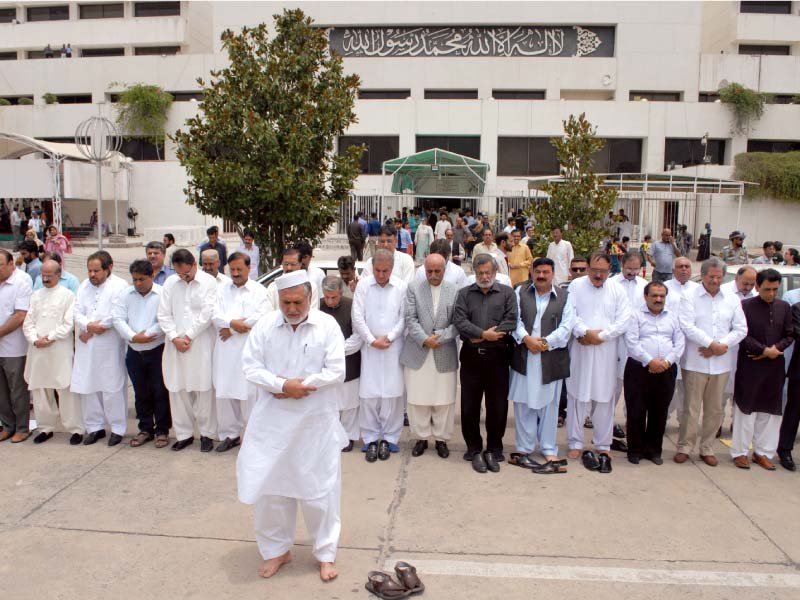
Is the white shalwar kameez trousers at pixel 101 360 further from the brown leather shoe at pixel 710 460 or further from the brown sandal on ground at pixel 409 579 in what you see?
the brown leather shoe at pixel 710 460

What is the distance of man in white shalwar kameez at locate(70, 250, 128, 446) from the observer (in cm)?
644

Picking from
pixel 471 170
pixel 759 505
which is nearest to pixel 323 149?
pixel 759 505

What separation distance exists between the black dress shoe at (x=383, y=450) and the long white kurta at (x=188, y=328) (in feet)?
5.43

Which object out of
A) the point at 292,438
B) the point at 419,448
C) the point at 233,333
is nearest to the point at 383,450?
the point at 419,448

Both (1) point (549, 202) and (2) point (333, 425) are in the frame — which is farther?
(1) point (549, 202)

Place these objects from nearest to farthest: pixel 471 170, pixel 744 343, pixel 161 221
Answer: pixel 744 343
pixel 471 170
pixel 161 221

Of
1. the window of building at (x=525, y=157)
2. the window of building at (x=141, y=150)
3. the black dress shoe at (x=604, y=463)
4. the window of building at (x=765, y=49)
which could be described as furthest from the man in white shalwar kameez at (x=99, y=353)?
the window of building at (x=765, y=49)

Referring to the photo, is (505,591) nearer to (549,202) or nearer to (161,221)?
(549,202)

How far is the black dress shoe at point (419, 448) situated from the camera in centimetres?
635

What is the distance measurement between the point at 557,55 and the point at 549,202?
2413 cm

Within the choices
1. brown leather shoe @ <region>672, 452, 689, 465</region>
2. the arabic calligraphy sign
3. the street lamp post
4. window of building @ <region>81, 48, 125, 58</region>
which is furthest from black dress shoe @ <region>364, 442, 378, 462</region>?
window of building @ <region>81, 48, 125, 58</region>

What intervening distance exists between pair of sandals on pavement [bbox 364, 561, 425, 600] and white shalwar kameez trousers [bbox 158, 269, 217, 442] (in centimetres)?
295

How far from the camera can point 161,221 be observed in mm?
31531

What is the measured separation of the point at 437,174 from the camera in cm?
2494
